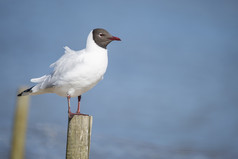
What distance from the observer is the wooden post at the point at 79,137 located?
4.07 m

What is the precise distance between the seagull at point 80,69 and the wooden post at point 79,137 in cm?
27

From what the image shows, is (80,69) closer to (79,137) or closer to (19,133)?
(79,137)

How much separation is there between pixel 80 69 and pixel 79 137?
1.01 m

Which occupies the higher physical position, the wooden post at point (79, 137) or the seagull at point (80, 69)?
the seagull at point (80, 69)

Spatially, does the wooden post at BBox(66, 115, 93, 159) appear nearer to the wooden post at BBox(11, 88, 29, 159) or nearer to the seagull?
the seagull

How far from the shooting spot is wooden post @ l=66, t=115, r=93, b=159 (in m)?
4.07

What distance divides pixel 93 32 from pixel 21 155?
7.48 ft

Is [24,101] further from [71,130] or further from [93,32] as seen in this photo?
[93,32]

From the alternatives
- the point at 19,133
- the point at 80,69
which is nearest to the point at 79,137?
the point at 80,69

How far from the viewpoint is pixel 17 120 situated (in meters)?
4.68

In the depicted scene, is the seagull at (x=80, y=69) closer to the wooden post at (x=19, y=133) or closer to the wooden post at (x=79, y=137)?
the wooden post at (x=79, y=137)

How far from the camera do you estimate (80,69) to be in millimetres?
4426

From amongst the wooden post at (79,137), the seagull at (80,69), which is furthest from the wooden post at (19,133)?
the wooden post at (79,137)

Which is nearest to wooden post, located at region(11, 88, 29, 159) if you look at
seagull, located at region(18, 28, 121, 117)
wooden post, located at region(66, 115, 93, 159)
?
seagull, located at region(18, 28, 121, 117)
